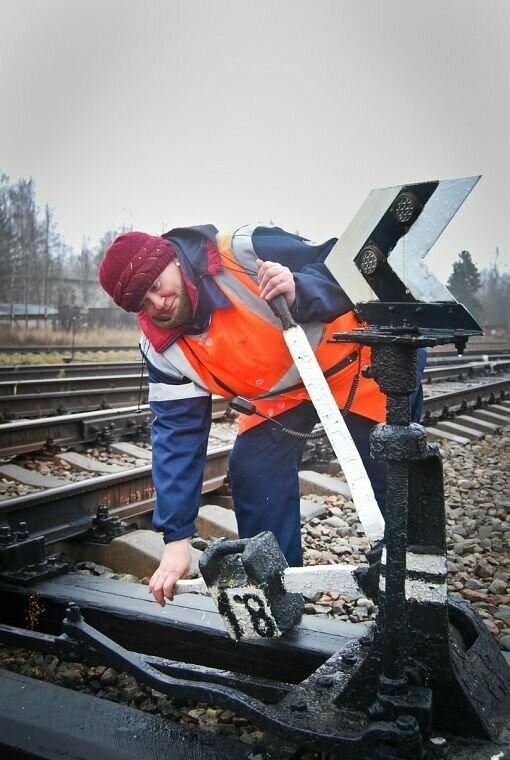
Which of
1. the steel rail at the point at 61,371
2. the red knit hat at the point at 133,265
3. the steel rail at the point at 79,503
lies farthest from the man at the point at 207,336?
the steel rail at the point at 61,371

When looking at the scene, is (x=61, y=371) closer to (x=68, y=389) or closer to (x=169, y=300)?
(x=68, y=389)

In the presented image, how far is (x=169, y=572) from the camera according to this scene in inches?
→ 82.2

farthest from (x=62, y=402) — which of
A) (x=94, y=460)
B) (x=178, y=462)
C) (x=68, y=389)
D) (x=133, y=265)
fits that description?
(x=133, y=265)

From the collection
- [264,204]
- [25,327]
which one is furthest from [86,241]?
[264,204]

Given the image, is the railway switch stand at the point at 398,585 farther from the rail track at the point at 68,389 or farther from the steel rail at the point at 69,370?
the steel rail at the point at 69,370

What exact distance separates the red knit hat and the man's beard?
0.11 m

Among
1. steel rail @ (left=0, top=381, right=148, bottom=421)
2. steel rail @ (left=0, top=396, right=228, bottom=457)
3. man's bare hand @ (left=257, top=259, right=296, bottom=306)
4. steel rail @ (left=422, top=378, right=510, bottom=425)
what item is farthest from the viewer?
steel rail @ (left=422, top=378, right=510, bottom=425)

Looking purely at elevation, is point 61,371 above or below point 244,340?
below

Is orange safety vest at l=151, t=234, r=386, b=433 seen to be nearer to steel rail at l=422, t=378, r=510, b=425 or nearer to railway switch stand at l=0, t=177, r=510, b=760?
railway switch stand at l=0, t=177, r=510, b=760

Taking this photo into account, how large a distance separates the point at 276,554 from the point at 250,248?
3.14 feet

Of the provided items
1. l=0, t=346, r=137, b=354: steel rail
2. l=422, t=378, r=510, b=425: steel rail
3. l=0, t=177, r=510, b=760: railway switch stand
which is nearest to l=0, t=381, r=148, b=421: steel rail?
l=422, t=378, r=510, b=425: steel rail

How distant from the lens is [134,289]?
2.09 m

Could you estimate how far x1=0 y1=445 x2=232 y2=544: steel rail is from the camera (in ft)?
10.9

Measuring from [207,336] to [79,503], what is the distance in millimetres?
1729
